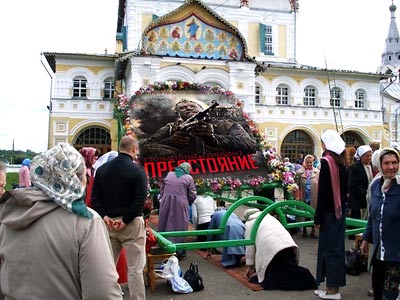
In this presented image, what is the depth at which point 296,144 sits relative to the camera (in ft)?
90.5

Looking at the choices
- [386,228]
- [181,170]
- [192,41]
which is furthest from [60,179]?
[192,41]

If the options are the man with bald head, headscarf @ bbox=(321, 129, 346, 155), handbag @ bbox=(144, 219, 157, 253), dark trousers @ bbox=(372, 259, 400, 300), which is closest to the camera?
dark trousers @ bbox=(372, 259, 400, 300)

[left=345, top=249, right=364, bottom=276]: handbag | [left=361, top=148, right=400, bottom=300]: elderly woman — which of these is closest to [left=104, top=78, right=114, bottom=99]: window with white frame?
[left=345, top=249, right=364, bottom=276]: handbag

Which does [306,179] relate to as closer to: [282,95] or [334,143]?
[334,143]

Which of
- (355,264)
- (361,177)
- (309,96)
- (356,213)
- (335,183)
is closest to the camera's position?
(335,183)

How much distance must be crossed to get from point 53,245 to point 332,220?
12.9 feet

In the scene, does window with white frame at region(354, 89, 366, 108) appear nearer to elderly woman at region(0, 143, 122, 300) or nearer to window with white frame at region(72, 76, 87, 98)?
window with white frame at region(72, 76, 87, 98)

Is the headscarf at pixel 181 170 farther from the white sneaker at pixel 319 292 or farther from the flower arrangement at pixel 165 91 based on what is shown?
the white sneaker at pixel 319 292

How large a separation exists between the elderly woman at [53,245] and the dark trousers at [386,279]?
3.07m

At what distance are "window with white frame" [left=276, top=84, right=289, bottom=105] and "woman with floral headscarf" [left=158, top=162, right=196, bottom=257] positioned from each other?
20.8 m

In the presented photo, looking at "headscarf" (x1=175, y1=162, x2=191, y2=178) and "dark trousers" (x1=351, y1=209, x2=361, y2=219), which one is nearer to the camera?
"headscarf" (x1=175, y1=162, x2=191, y2=178)

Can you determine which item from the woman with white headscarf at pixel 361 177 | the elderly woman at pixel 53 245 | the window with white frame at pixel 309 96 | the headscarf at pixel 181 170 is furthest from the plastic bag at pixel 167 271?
the window with white frame at pixel 309 96

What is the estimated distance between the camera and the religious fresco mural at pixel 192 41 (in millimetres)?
18250

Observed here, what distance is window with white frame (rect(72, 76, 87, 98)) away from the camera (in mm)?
24641
